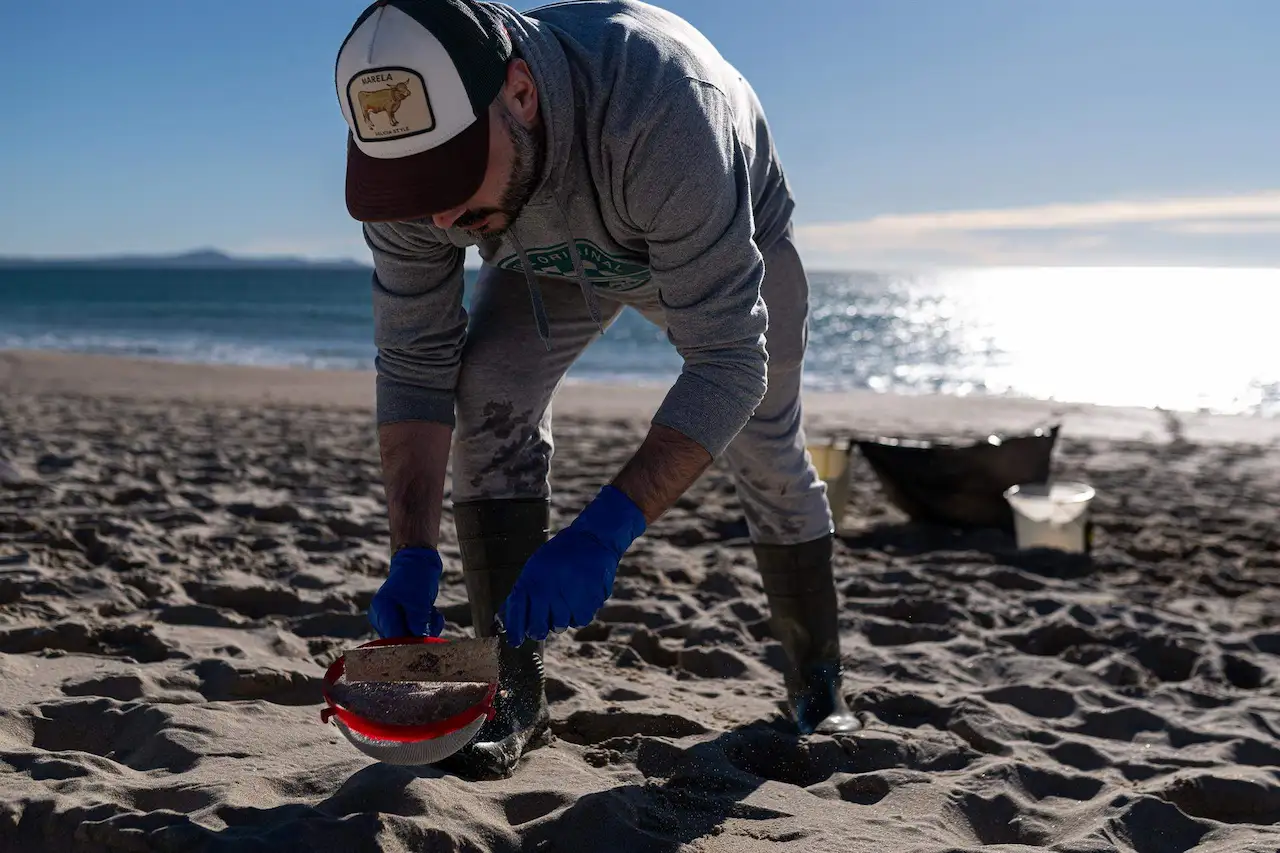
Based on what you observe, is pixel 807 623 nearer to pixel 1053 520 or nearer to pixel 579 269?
pixel 579 269

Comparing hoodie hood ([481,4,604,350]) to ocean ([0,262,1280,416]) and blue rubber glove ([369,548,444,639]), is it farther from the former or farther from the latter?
ocean ([0,262,1280,416])

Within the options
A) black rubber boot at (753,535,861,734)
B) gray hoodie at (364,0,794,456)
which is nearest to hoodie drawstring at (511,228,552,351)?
gray hoodie at (364,0,794,456)

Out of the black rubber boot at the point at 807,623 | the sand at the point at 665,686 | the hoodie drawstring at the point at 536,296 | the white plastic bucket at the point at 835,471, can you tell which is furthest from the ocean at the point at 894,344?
the hoodie drawstring at the point at 536,296

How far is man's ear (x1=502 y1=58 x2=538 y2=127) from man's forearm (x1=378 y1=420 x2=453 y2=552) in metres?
0.72

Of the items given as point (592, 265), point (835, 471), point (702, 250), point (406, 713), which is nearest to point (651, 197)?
point (702, 250)

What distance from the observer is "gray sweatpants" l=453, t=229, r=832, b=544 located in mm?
2312

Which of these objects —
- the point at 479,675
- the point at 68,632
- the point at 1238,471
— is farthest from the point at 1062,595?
the point at 1238,471

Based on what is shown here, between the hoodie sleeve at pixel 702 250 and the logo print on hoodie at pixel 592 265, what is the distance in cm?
19

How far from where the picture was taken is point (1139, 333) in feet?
91.4

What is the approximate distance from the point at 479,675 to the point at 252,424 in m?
6.58

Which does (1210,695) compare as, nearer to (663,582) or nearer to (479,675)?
(663,582)

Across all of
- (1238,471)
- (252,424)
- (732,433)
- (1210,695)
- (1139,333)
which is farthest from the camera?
(1139,333)

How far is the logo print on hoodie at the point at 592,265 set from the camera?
2.11 meters

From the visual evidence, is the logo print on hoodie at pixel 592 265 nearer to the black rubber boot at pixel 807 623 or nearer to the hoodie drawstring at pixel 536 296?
the hoodie drawstring at pixel 536 296
